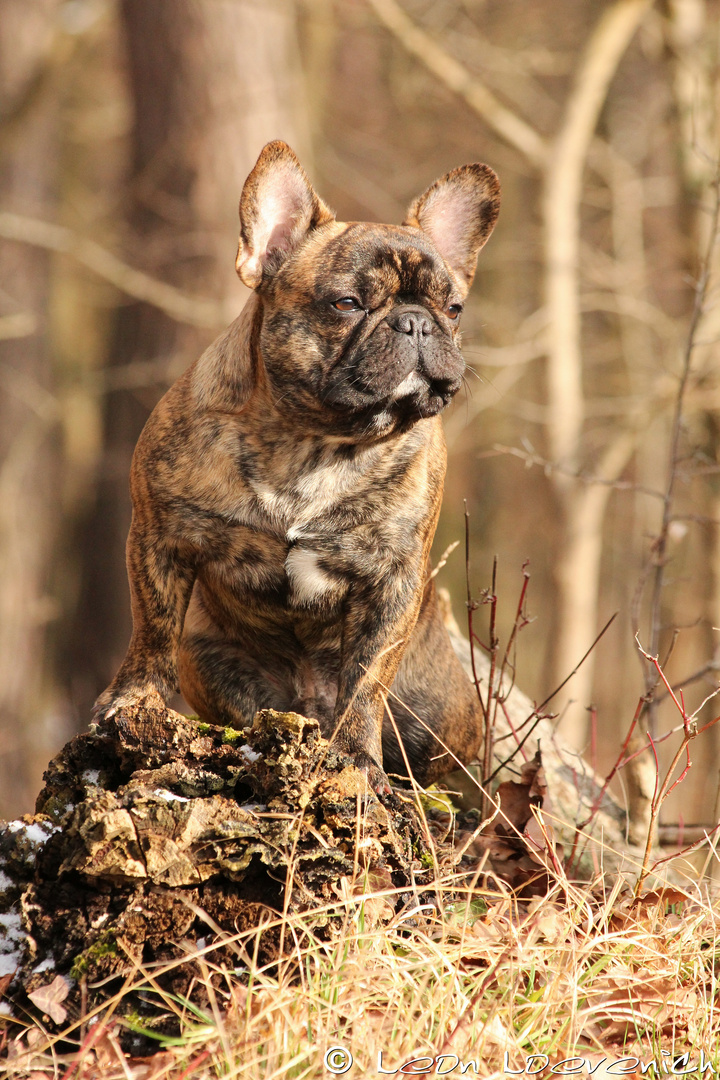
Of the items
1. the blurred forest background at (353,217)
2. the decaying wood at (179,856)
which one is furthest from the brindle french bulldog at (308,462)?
the blurred forest background at (353,217)

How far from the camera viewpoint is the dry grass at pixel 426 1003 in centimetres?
237

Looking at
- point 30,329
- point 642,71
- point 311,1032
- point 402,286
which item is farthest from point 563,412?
point 642,71

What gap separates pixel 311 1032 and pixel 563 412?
7640 mm

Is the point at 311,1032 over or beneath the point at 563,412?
Answer: beneath

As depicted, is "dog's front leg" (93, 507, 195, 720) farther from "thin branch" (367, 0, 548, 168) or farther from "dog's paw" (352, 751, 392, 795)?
"thin branch" (367, 0, 548, 168)

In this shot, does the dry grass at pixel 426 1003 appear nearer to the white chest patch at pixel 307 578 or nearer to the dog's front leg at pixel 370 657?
the dog's front leg at pixel 370 657

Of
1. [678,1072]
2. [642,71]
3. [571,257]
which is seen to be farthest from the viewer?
[642,71]

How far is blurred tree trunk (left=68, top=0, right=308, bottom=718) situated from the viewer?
8.59m

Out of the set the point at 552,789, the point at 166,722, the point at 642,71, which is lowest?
the point at 552,789

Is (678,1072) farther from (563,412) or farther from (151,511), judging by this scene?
(563,412)

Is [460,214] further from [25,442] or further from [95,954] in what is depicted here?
[25,442]

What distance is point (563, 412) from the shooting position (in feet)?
30.9

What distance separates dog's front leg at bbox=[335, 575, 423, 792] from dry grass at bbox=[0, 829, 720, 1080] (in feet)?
2.10

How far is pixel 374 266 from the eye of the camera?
12.3 ft
